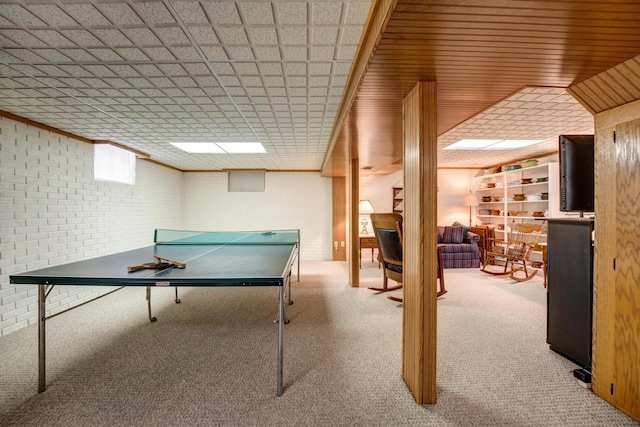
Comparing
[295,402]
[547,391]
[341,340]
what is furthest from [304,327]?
[547,391]

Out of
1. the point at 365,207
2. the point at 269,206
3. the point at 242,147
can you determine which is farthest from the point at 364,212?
the point at 242,147

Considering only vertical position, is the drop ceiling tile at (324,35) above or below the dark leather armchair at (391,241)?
above

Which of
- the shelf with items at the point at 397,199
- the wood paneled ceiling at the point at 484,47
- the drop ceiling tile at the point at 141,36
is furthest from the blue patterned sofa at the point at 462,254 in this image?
the drop ceiling tile at the point at 141,36

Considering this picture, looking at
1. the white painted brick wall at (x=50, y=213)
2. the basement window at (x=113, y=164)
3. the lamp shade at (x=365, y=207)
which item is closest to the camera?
the white painted brick wall at (x=50, y=213)

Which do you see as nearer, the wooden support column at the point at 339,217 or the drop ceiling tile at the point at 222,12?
the drop ceiling tile at the point at 222,12

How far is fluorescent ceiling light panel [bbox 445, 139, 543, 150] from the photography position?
451cm

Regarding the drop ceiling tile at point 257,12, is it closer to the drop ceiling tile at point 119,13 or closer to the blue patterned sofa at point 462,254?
the drop ceiling tile at point 119,13

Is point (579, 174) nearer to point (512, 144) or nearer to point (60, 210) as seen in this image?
point (512, 144)

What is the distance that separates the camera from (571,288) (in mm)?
2301

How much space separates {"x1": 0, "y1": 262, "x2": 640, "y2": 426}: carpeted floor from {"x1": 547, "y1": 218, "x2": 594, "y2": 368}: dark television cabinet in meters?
0.17

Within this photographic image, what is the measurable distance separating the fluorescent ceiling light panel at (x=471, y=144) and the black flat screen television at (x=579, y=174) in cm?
239

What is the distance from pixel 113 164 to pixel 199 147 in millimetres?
1473

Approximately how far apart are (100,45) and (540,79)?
113 inches

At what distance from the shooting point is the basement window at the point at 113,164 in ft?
14.1
